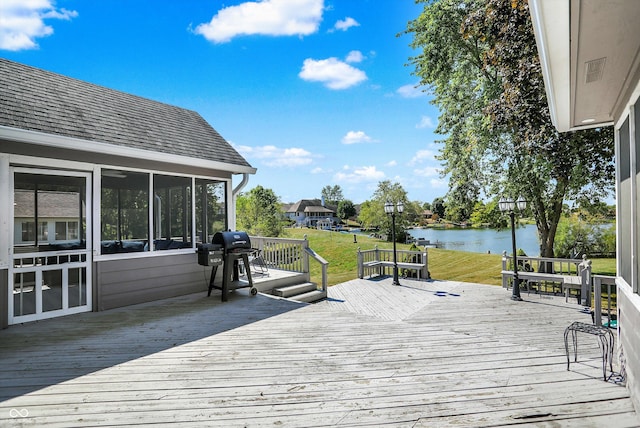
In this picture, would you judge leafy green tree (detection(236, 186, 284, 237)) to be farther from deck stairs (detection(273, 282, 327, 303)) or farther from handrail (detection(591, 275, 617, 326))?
handrail (detection(591, 275, 617, 326))

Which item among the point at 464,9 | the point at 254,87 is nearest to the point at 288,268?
the point at 464,9

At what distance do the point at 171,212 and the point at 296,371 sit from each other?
13.6ft

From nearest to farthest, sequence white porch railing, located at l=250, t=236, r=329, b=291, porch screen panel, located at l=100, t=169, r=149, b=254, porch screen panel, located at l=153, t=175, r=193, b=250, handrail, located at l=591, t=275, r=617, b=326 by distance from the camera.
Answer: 1. handrail, located at l=591, t=275, r=617, b=326
2. porch screen panel, located at l=100, t=169, r=149, b=254
3. porch screen panel, located at l=153, t=175, r=193, b=250
4. white porch railing, located at l=250, t=236, r=329, b=291

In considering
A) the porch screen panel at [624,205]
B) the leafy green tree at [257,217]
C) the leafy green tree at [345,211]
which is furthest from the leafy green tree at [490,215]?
the leafy green tree at [345,211]

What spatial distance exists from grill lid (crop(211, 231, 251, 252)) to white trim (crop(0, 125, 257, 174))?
55.6 inches

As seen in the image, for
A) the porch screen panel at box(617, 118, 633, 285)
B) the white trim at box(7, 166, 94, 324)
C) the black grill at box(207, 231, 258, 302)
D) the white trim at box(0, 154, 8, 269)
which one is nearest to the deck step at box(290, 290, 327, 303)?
the black grill at box(207, 231, 258, 302)

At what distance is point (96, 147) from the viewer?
5008 mm

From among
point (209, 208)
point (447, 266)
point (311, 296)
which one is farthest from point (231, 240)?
point (447, 266)

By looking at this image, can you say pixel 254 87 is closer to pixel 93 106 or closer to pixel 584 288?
pixel 93 106

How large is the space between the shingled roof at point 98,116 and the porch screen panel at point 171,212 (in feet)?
1.83

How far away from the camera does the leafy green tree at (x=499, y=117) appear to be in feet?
23.5

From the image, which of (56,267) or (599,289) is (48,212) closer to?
(56,267)

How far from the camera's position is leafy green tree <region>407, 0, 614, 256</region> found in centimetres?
717

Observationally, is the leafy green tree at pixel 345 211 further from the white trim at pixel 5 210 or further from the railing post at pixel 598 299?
the white trim at pixel 5 210
